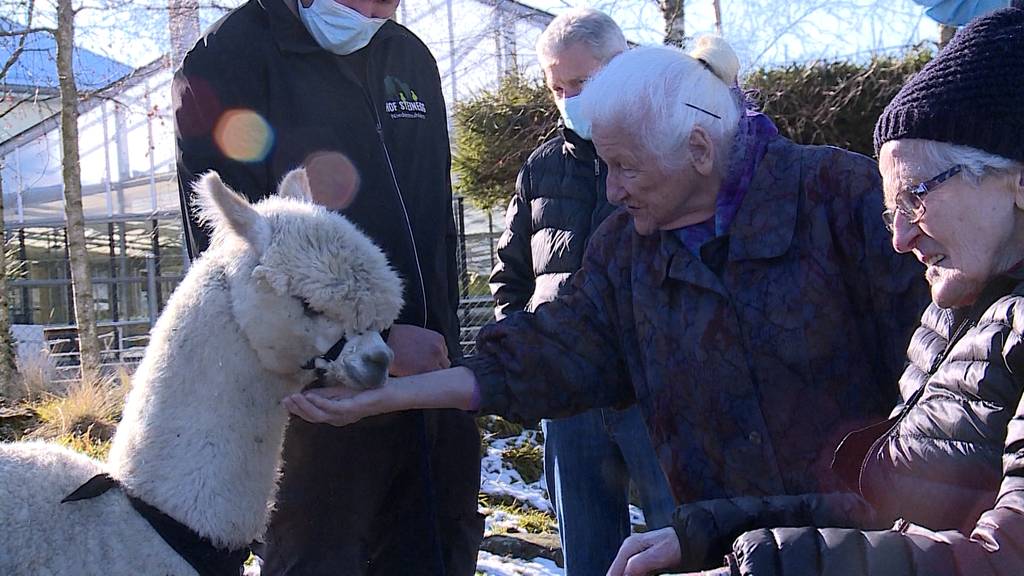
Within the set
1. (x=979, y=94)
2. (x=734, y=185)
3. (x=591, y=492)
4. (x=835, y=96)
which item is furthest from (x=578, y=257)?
(x=835, y=96)

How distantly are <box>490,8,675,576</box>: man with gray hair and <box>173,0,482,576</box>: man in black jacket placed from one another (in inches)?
26.3

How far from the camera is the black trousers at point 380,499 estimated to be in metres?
2.89

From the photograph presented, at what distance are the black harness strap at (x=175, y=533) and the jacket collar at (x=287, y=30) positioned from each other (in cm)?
138

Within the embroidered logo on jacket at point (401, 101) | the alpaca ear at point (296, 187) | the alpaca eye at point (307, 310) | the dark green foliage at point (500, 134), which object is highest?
the dark green foliage at point (500, 134)

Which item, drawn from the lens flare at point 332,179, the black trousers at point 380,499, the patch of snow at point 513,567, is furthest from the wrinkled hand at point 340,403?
the patch of snow at point 513,567

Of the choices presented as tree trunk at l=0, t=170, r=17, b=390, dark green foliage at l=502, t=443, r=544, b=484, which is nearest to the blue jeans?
dark green foliage at l=502, t=443, r=544, b=484

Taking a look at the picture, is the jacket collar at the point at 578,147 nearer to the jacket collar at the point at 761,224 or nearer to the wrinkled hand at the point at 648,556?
the jacket collar at the point at 761,224

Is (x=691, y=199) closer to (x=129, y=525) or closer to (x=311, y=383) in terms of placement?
(x=311, y=383)

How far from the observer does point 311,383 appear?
2.62m

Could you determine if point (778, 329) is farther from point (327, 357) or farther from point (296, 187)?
point (296, 187)

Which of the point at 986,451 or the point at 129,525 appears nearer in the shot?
the point at 986,451

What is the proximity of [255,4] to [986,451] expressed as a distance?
98.5 inches

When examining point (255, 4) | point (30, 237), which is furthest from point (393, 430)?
point (30, 237)

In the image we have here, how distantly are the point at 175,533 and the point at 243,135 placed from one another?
1197 mm
